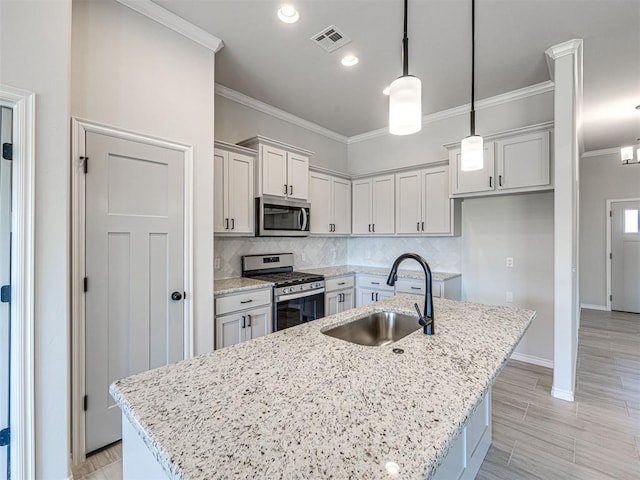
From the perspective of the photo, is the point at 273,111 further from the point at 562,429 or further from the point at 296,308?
the point at 562,429

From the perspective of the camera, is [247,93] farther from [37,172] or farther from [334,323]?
[334,323]

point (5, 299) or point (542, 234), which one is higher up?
point (542, 234)

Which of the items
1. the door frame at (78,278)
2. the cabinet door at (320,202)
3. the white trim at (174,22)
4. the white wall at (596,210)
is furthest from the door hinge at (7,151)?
the white wall at (596,210)

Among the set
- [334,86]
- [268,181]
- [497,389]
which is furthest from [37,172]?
[497,389]

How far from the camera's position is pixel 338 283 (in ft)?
13.0

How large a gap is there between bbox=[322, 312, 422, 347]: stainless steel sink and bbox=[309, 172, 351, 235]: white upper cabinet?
228cm

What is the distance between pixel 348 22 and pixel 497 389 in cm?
339

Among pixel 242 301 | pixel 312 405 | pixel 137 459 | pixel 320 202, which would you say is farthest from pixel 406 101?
pixel 320 202

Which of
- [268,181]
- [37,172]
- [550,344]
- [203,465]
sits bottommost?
[550,344]

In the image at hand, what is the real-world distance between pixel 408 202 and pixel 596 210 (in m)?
4.33

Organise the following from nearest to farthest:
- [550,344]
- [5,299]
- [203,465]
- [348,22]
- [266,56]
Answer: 1. [203,465]
2. [5,299]
3. [348,22]
4. [266,56]
5. [550,344]

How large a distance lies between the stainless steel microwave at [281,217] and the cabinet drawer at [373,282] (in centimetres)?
104

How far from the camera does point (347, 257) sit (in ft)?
16.6

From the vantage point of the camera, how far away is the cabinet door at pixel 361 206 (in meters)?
4.46
